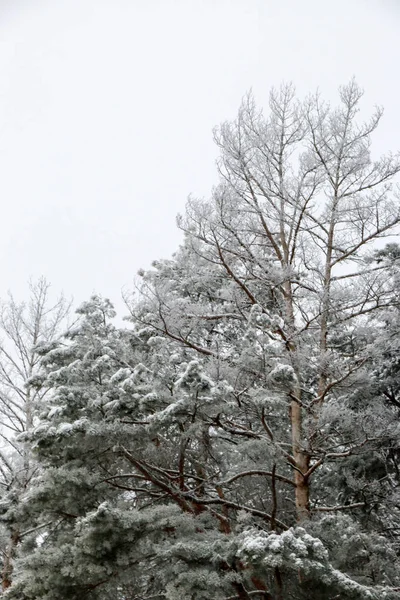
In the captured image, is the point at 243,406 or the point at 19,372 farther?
the point at 19,372

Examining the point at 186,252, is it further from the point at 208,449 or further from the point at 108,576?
the point at 108,576

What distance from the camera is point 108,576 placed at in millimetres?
5043

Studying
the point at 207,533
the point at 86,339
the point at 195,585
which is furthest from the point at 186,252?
the point at 195,585

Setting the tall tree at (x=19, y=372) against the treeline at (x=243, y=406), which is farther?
the tall tree at (x=19, y=372)

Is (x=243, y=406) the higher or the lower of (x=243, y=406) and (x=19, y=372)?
the lower

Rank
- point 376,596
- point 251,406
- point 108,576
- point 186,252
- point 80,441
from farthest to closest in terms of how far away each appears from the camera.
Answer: point 186,252 → point 251,406 → point 80,441 → point 108,576 → point 376,596

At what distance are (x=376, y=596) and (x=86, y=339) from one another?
455cm

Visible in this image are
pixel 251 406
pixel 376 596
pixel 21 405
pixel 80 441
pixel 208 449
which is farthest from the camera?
pixel 21 405

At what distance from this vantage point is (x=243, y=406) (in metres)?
6.23

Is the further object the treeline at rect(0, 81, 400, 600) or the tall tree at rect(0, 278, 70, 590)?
the tall tree at rect(0, 278, 70, 590)

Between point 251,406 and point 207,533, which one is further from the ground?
→ point 251,406

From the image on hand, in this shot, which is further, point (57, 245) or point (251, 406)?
point (57, 245)

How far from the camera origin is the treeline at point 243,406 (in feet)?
16.3

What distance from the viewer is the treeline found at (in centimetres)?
497
